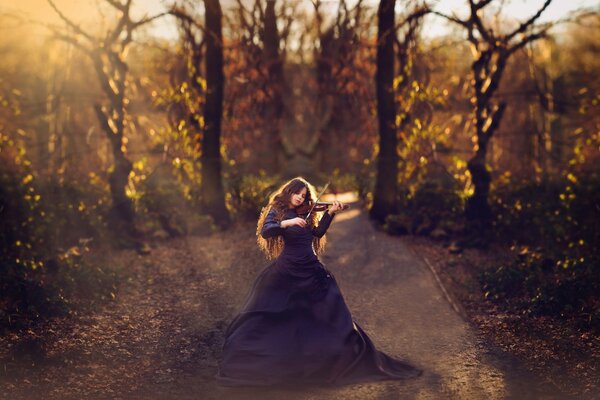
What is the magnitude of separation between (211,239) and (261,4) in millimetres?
8759

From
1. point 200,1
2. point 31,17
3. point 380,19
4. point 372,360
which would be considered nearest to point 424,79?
point 380,19

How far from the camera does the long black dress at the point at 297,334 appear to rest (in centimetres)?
685

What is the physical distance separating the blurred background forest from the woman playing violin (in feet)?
11.4

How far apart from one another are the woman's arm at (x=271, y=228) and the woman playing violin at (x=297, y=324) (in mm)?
11

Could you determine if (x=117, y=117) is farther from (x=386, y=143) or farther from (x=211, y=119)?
(x=386, y=143)

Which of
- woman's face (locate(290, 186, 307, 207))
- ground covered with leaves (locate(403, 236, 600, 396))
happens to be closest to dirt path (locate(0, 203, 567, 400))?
ground covered with leaves (locate(403, 236, 600, 396))

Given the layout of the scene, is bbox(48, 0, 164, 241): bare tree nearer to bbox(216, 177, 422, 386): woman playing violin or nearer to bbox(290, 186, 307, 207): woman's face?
bbox(216, 177, 422, 386): woman playing violin

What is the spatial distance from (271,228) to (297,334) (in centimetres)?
113

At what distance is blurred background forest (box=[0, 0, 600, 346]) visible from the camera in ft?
38.6

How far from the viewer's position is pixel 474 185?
49.3 feet

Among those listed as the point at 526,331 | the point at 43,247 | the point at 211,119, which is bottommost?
the point at 526,331

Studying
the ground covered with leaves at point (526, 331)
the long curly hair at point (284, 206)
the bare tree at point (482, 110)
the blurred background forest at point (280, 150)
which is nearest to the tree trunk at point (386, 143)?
the blurred background forest at point (280, 150)

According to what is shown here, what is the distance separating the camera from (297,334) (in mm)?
6988

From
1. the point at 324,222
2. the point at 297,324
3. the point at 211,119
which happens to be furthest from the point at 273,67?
the point at 297,324
